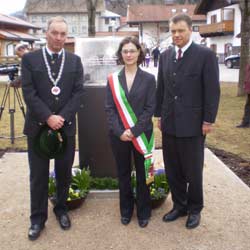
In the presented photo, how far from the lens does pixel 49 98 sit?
361 centimetres

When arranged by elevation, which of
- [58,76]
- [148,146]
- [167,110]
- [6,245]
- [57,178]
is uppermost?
[58,76]

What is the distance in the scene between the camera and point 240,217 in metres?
4.18

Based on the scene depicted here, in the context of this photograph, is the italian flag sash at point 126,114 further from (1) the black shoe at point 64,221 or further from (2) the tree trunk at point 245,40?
(2) the tree trunk at point 245,40

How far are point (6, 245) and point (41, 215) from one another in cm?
40

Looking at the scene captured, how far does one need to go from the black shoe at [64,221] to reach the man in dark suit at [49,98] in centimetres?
17

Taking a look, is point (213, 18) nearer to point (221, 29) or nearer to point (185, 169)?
point (221, 29)

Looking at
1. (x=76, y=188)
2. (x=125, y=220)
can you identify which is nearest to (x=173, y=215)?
(x=125, y=220)

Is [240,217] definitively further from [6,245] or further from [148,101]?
[6,245]

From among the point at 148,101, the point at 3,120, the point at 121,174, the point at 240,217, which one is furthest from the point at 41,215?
the point at 3,120

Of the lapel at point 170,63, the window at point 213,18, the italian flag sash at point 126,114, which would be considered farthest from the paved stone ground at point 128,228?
the window at point 213,18

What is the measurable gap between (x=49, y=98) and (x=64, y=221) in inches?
46.7

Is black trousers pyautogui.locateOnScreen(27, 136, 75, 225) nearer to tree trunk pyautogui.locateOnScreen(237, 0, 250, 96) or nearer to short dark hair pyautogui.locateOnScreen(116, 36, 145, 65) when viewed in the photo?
short dark hair pyautogui.locateOnScreen(116, 36, 145, 65)

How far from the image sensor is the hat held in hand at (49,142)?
3.66 meters

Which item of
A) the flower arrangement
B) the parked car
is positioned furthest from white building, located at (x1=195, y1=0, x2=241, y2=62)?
the flower arrangement
